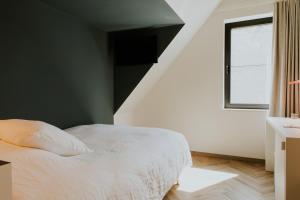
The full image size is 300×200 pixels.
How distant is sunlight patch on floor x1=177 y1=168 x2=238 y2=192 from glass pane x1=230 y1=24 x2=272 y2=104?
1265mm

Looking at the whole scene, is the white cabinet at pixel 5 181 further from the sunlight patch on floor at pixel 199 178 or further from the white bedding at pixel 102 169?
the sunlight patch on floor at pixel 199 178

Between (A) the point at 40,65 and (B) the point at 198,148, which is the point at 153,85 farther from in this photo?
(A) the point at 40,65

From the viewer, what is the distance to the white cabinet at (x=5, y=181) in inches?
21.0

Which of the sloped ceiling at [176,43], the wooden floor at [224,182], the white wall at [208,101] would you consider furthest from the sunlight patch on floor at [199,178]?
the sloped ceiling at [176,43]

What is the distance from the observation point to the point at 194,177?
2.58 metres

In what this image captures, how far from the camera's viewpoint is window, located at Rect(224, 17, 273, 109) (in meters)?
3.15

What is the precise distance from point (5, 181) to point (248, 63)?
3.44 metres

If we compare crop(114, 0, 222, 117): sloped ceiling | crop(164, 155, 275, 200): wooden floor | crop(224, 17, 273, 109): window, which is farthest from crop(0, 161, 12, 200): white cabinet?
crop(224, 17, 273, 109): window

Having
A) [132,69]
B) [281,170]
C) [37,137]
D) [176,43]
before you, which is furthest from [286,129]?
[132,69]

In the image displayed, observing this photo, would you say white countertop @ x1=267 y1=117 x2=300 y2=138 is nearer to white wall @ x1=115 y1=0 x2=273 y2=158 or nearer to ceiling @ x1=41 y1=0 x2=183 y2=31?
white wall @ x1=115 y1=0 x2=273 y2=158

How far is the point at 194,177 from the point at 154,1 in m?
2.11

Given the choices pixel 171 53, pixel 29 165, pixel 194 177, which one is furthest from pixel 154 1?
pixel 194 177

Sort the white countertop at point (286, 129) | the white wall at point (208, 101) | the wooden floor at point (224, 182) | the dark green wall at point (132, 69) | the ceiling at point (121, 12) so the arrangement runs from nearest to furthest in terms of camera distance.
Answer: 1. the white countertop at point (286, 129)
2. the wooden floor at point (224, 182)
3. the ceiling at point (121, 12)
4. the dark green wall at point (132, 69)
5. the white wall at point (208, 101)

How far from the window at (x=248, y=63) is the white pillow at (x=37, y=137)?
107 inches
